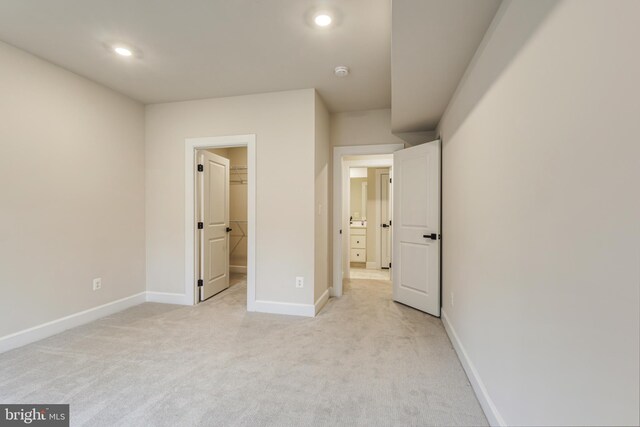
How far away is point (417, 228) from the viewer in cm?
336

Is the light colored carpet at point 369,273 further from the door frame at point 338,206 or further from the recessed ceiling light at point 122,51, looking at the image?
the recessed ceiling light at point 122,51

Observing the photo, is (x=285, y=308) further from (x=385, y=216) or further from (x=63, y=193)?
(x=385, y=216)

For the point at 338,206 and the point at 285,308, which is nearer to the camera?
the point at 285,308

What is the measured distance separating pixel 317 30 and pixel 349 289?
3.39 m

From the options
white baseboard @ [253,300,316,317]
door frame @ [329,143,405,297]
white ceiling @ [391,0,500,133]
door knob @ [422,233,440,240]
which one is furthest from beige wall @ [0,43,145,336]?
door knob @ [422,233,440,240]

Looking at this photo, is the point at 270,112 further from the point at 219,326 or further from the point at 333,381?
the point at 333,381

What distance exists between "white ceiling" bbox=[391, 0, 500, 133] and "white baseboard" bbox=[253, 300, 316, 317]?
2.40 metres

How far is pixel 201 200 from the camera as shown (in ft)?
11.9

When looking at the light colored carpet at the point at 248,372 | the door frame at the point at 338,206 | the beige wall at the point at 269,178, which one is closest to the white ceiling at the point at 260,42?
the beige wall at the point at 269,178

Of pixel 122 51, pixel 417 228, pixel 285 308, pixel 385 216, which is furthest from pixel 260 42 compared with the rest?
pixel 385 216

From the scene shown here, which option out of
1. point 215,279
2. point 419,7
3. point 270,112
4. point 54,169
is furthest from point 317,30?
point 215,279

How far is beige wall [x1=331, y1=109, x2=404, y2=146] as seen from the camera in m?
3.85

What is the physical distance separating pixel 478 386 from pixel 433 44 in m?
2.19

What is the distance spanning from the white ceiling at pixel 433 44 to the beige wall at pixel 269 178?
1.18 m
